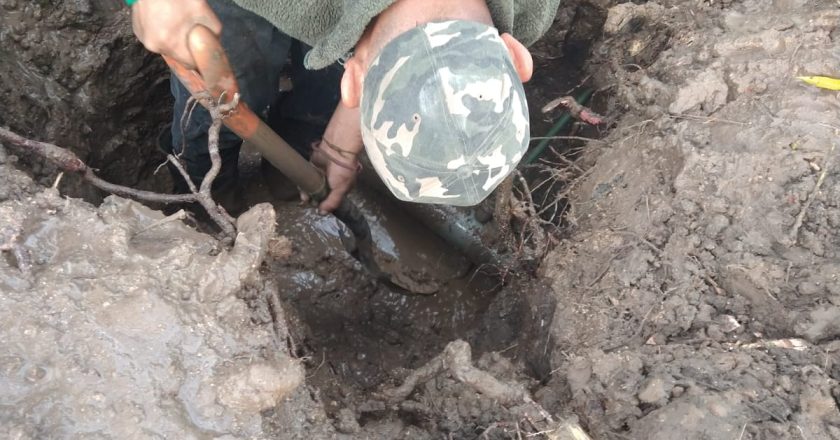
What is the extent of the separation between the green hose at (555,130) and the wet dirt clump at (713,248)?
15.6 inches

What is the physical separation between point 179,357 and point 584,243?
1.19 metres

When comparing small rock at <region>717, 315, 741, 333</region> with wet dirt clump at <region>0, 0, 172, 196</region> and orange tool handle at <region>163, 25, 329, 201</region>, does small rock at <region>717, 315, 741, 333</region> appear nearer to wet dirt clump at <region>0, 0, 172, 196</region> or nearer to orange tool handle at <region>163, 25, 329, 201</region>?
orange tool handle at <region>163, 25, 329, 201</region>

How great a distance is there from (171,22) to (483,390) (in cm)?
120

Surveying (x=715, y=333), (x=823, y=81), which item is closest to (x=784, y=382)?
(x=715, y=333)

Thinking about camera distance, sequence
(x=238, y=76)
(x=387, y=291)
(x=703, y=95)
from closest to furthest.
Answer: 1. (x=703, y=95)
2. (x=238, y=76)
3. (x=387, y=291)

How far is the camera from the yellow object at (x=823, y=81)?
5.07ft

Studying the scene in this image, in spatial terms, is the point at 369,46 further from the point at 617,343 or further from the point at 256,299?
the point at 617,343

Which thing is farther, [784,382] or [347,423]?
[347,423]

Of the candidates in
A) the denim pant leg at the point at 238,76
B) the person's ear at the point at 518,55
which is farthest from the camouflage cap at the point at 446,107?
the denim pant leg at the point at 238,76

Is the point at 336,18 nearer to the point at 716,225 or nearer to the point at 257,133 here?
the point at 257,133

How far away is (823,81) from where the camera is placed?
1563 mm

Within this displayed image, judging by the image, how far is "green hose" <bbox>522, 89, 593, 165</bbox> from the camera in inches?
94.0

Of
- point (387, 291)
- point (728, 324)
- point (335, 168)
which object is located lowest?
point (387, 291)

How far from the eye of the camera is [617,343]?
59.2 inches
